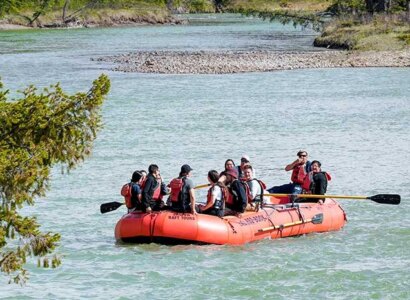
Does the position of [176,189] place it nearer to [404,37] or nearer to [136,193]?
[136,193]

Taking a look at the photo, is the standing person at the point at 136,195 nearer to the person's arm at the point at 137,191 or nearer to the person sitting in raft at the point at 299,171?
the person's arm at the point at 137,191

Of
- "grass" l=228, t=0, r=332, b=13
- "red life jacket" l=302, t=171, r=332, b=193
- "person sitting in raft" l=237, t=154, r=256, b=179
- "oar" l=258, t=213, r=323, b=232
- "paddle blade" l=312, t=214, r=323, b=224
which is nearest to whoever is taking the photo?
"oar" l=258, t=213, r=323, b=232

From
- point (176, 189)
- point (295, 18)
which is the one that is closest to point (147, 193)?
point (176, 189)

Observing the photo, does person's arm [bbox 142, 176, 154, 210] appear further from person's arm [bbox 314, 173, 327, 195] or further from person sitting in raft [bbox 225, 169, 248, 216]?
person's arm [bbox 314, 173, 327, 195]

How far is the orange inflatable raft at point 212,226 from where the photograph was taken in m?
16.4

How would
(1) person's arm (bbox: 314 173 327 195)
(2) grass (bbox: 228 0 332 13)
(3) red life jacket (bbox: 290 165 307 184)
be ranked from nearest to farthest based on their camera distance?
(1) person's arm (bbox: 314 173 327 195)
(3) red life jacket (bbox: 290 165 307 184)
(2) grass (bbox: 228 0 332 13)

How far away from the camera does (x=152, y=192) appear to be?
16.7 metres

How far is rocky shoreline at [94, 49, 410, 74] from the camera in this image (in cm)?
4819

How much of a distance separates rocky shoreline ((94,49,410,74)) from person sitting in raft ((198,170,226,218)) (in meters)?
30.6

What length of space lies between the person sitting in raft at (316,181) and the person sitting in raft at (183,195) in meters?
2.81

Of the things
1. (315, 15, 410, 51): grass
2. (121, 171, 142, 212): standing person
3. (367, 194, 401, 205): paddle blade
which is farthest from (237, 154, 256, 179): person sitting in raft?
(315, 15, 410, 51): grass

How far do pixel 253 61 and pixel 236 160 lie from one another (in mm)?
24388

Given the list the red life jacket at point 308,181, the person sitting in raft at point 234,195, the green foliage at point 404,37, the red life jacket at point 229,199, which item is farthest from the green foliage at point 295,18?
the red life jacket at point 229,199

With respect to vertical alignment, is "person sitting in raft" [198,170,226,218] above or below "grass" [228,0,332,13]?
below
